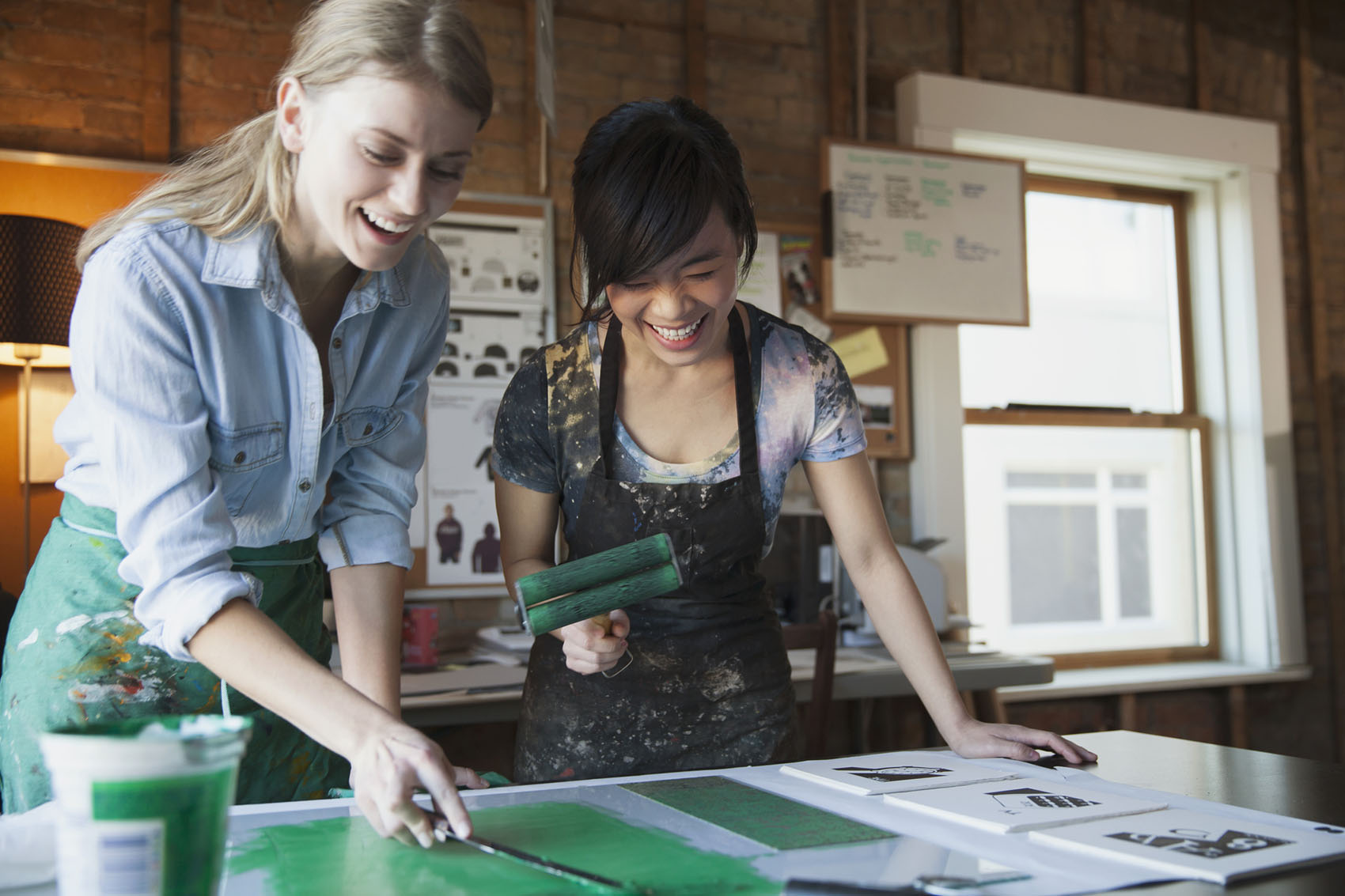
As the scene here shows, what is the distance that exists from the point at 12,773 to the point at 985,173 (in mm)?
3333

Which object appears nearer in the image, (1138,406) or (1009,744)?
(1009,744)

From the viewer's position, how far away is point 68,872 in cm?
59

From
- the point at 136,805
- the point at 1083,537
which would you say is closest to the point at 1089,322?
the point at 1083,537

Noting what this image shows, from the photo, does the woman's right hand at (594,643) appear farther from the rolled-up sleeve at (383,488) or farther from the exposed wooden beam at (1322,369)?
the exposed wooden beam at (1322,369)

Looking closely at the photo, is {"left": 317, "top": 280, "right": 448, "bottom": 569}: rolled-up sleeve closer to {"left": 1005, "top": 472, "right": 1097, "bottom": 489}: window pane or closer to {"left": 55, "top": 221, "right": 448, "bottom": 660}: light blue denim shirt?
{"left": 55, "top": 221, "right": 448, "bottom": 660}: light blue denim shirt

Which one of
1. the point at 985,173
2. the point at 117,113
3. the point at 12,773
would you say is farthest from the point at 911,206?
the point at 12,773

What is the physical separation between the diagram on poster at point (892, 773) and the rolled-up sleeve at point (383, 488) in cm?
53

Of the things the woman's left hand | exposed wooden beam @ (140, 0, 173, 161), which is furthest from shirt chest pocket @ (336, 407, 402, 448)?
exposed wooden beam @ (140, 0, 173, 161)

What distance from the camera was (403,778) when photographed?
82 centimetres

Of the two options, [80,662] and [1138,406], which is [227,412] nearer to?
[80,662]

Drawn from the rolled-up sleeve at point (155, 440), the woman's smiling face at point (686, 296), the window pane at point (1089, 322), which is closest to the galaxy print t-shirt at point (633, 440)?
the woman's smiling face at point (686, 296)

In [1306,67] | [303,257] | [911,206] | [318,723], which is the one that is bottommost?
[318,723]

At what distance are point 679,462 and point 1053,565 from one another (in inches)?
108

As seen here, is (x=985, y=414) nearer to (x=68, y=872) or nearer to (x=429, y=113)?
(x=429, y=113)
